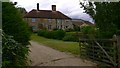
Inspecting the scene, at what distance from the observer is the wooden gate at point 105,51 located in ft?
41.4

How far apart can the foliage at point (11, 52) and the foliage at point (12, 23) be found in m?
1.49

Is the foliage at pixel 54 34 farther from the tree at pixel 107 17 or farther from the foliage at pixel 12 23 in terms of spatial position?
the foliage at pixel 12 23

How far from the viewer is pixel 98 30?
15.8 meters

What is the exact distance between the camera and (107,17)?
47.6 feet

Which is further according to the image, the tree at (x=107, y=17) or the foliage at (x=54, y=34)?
the foliage at (x=54, y=34)

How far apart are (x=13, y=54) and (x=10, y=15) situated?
8.67ft

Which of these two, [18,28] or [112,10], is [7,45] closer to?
[18,28]

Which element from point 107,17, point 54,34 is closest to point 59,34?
point 54,34

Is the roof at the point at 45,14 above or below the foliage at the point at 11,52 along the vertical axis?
below

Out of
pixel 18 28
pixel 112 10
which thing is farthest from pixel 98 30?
pixel 18 28

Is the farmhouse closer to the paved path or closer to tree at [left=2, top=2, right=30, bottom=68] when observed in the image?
the paved path

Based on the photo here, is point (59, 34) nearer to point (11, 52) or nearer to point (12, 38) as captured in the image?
point (12, 38)

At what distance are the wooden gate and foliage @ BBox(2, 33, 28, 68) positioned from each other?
4273 millimetres

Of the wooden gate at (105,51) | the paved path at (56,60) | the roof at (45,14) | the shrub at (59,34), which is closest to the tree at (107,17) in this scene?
the wooden gate at (105,51)
